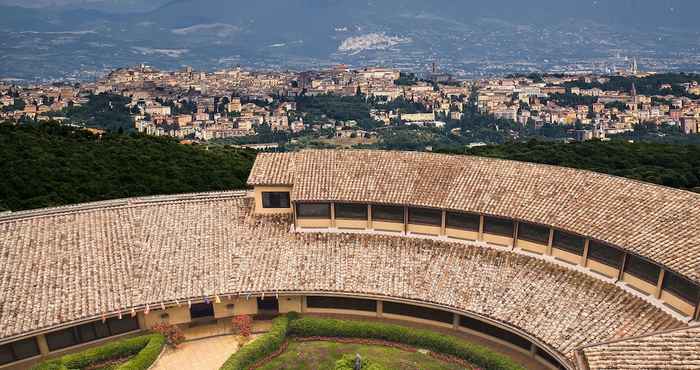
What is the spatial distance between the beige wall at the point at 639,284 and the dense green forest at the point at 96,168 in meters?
33.3

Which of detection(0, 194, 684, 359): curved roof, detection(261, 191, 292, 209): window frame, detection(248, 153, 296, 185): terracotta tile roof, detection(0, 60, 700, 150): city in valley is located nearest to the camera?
detection(0, 194, 684, 359): curved roof

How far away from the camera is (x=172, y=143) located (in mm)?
62875

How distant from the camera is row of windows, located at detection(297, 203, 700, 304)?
81.5 feet

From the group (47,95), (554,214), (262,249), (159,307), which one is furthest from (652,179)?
(47,95)

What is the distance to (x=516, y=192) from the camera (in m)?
30.4

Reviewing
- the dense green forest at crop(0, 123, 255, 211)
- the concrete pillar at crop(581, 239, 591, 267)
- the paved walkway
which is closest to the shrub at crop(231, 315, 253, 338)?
the paved walkway

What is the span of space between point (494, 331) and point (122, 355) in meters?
18.9

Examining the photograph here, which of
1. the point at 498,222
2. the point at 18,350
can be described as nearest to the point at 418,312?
the point at 498,222

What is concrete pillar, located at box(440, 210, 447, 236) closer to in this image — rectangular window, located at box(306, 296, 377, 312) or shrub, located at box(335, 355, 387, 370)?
rectangular window, located at box(306, 296, 377, 312)

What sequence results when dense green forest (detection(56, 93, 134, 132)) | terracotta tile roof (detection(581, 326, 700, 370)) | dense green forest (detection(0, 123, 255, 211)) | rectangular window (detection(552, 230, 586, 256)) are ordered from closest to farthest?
terracotta tile roof (detection(581, 326, 700, 370))
rectangular window (detection(552, 230, 586, 256))
dense green forest (detection(0, 123, 255, 211))
dense green forest (detection(56, 93, 134, 132))

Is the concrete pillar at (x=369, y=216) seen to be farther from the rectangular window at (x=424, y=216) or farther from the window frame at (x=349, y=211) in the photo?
the rectangular window at (x=424, y=216)

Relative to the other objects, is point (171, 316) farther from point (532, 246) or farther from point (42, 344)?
point (532, 246)

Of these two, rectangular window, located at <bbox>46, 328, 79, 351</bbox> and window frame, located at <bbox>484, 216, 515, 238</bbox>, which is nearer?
rectangular window, located at <bbox>46, 328, 79, 351</bbox>

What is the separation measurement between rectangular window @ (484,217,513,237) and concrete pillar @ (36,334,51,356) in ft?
76.6
